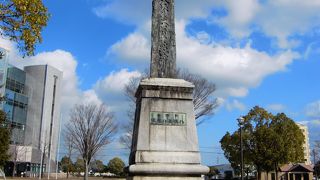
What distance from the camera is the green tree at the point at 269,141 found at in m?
41.6

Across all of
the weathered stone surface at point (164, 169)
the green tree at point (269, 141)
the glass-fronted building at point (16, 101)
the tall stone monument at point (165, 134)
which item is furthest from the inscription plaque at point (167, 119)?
the glass-fronted building at point (16, 101)

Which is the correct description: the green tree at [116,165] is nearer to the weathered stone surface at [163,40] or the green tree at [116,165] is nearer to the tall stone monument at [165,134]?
the weathered stone surface at [163,40]

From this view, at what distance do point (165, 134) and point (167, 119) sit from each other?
374 mm

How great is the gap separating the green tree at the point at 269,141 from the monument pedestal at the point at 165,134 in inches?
1307

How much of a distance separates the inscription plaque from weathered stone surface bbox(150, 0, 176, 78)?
1.21m

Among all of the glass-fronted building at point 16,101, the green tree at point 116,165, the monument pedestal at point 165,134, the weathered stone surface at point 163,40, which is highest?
the glass-fronted building at point 16,101

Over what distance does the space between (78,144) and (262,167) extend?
2026 centimetres

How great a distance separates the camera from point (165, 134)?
9.70 metres

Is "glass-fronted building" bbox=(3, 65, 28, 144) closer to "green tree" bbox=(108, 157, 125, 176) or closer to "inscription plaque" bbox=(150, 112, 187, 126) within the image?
"green tree" bbox=(108, 157, 125, 176)

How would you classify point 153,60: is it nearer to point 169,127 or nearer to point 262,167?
point 169,127

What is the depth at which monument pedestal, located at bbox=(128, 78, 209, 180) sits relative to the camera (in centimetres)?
929

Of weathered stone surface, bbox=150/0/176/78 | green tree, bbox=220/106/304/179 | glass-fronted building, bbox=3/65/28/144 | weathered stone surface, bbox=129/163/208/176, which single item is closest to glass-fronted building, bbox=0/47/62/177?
glass-fronted building, bbox=3/65/28/144

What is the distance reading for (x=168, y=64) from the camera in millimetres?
10680

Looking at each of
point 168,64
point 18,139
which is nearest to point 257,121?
point 168,64
